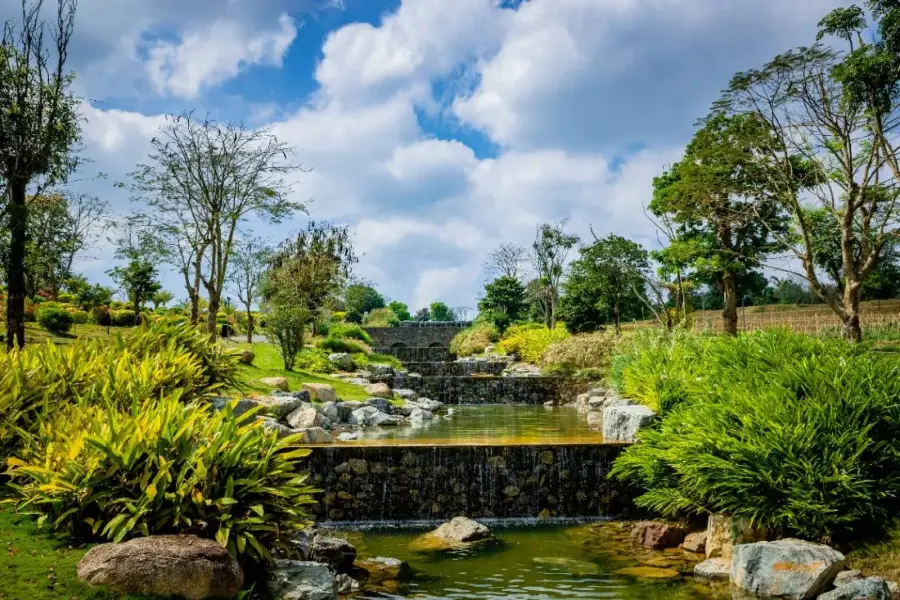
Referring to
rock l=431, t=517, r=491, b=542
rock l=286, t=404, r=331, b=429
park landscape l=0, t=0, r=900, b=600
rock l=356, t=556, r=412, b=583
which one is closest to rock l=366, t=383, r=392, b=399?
park landscape l=0, t=0, r=900, b=600

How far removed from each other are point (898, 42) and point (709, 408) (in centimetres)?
1617

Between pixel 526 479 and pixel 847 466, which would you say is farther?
pixel 526 479

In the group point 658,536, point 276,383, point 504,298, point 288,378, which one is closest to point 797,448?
point 658,536

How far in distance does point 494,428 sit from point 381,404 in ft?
10.4

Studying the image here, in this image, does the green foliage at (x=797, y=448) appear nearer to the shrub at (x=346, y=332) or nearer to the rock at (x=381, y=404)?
the rock at (x=381, y=404)

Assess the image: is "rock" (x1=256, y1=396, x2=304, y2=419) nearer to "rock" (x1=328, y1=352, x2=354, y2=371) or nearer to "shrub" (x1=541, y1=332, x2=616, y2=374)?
"rock" (x1=328, y1=352, x2=354, y2=371)

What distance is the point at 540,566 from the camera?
7.13 metres

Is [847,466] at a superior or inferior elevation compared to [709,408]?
inferior

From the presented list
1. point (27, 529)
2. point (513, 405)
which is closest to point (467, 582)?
point (27, 529)

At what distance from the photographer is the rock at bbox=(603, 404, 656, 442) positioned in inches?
384

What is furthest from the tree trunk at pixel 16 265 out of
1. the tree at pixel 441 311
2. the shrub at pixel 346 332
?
the tree at pixel 441 311

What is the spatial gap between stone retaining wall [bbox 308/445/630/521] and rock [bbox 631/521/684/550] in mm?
1675

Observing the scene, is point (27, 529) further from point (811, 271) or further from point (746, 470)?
point (811, 271)

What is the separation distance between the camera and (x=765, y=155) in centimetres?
2458
